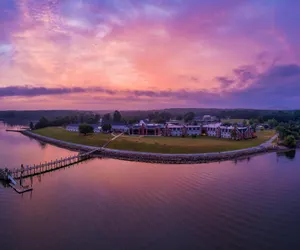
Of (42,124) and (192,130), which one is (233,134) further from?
(42,124)

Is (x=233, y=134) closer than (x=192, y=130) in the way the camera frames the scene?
Yes

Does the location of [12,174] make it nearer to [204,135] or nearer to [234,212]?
[234,212]

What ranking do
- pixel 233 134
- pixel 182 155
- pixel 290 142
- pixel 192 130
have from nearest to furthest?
pixel 182 155, pixel 290 142, pixel 233 134, pixel 192 130

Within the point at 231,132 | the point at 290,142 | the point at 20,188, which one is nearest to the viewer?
the point at 20,188

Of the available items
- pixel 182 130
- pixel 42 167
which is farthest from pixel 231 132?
pixel 42 167

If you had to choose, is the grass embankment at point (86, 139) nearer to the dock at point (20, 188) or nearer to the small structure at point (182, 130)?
the small structure at point (182, 130)

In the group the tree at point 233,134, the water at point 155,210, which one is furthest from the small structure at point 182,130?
the water at point 155,210
